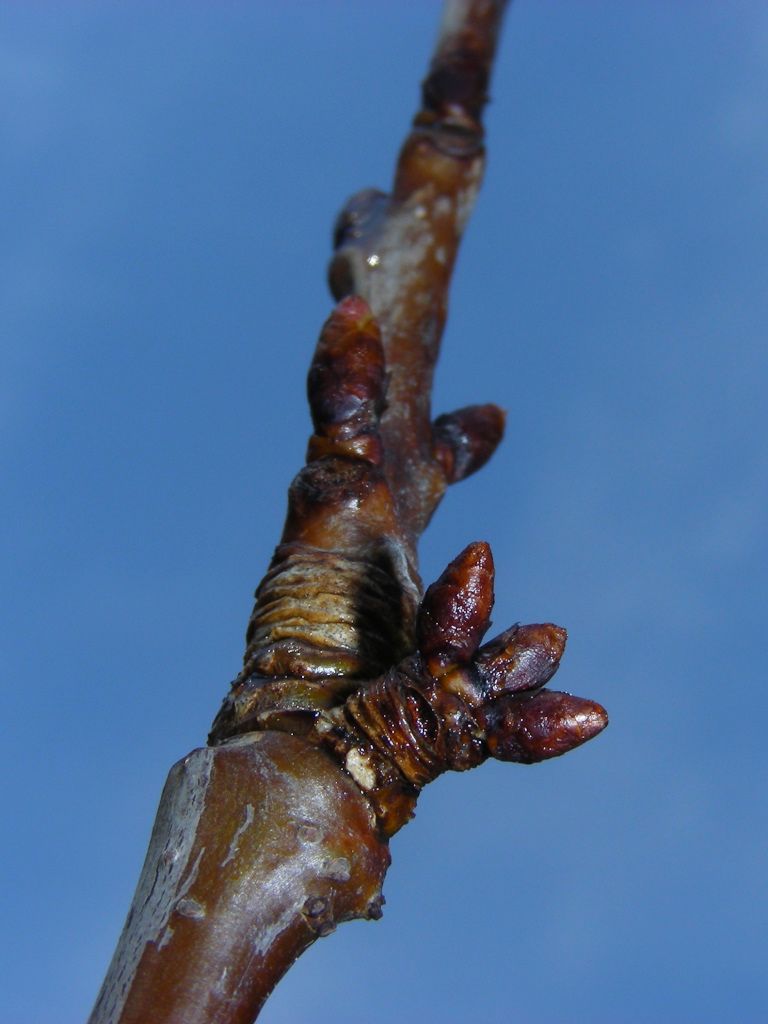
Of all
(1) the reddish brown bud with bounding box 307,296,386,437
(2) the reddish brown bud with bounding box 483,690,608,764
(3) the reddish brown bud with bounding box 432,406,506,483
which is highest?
(3) the reddish brown bud with bounding box 432,406,506,483

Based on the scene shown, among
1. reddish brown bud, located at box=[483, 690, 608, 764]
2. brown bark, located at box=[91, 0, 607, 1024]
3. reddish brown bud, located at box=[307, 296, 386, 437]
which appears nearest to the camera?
brown bark, located at box=[91, 0, 607, 1024]

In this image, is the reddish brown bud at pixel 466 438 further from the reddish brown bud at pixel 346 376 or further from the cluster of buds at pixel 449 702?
the cluster of buds at pixel 449 702

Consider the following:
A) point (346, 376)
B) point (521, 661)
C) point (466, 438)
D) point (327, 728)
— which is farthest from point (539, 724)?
point (466, 438)

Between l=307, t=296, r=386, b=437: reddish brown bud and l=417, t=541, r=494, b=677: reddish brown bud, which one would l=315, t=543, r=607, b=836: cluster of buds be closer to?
l=417, t=541, r=494, b=677: reddish brown bud

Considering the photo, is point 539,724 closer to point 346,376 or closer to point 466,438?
point 346,376

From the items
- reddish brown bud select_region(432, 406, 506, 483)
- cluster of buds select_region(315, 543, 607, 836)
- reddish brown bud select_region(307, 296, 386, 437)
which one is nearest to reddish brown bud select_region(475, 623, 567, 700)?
cluster of buds select_region(315, 543, 607, 836)

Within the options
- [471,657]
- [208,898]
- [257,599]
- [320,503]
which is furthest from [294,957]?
[320,503]
